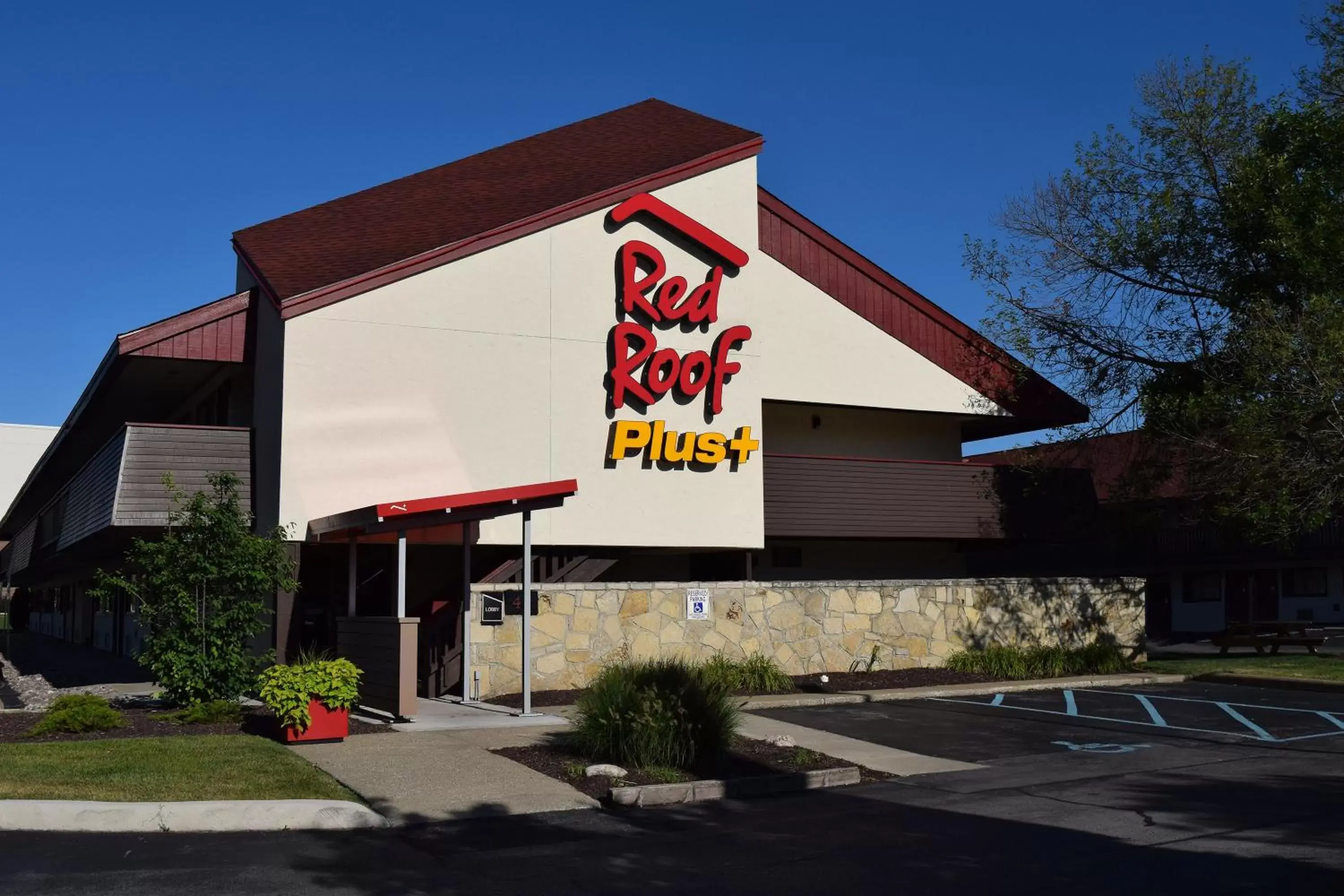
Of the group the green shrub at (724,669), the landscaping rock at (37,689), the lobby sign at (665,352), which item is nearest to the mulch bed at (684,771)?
the green shrub at (724,669)

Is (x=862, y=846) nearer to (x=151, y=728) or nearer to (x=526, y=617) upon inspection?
(x=526, y=617)

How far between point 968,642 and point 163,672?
1458 centimetres

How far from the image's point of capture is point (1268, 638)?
30484 mm

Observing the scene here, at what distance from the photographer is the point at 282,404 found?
67.1ft

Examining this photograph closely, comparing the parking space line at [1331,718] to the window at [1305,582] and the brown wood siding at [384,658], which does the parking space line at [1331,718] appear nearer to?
the brown wood siding at [384,658]

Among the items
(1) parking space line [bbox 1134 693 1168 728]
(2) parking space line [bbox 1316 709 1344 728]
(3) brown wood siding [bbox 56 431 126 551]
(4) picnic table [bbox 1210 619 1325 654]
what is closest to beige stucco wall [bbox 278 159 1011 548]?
(3) brown wood siding [bbox 56 431 126 551]

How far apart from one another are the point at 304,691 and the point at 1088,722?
10.0 metres

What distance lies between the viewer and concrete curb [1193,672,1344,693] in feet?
69.0

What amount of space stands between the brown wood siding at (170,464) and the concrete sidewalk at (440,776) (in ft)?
24.0

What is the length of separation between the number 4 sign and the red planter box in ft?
28.2

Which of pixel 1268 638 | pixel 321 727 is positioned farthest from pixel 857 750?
pixel 1268 638

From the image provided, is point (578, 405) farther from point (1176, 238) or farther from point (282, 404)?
point (1176, 238)

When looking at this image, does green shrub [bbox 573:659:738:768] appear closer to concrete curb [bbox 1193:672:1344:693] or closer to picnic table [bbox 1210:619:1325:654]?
concrete curb [bbox 1193:672:1344:693]

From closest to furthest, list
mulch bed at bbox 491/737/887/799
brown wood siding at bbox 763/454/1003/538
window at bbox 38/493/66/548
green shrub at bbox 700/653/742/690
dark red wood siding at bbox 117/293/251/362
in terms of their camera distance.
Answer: mulch bed at bbox 491/737/887/799 < green shrub at bbox 700/653/742/690 < dark red wood siding at bbox 117/293/251/362 < brown wood siding at bbox 763/454/1003/538 < window at bbox 38/493/66/548
